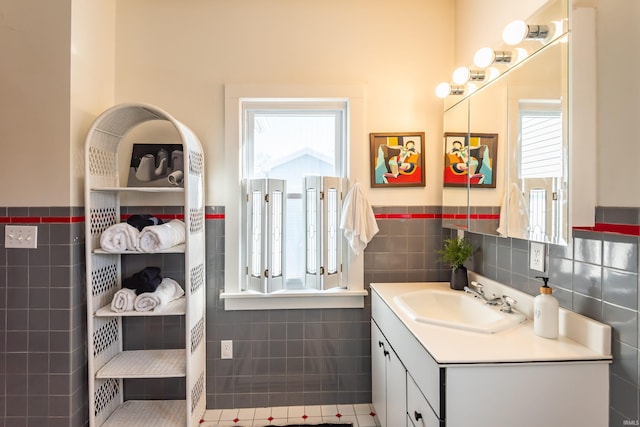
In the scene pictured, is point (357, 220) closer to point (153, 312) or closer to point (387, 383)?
point (387, 383)

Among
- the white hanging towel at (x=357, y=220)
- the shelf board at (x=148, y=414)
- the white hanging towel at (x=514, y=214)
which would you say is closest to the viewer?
the white hanging towel at (x=514, y=214)

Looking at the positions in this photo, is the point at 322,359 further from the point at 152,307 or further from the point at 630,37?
the point at 630,37

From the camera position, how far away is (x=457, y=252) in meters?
1.99

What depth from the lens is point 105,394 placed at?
1.91 m

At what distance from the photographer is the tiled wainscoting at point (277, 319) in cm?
112

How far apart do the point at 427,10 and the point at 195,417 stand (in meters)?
2.73

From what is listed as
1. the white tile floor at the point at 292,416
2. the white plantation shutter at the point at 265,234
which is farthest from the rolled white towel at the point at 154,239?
the white tile floor at the point at 292,416

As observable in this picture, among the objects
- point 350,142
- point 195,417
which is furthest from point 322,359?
point 350,142

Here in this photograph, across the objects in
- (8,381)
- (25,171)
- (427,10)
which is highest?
(427,10)

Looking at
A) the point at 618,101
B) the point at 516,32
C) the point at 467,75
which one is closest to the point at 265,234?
the point at 467,75

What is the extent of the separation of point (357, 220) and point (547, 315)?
1.08m

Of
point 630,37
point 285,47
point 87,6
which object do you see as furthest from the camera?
point 285,47

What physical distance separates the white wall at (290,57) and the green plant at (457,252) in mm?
315

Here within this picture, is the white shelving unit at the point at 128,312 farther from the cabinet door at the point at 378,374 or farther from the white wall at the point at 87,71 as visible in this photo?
the cabinet door at the point at 378,374
